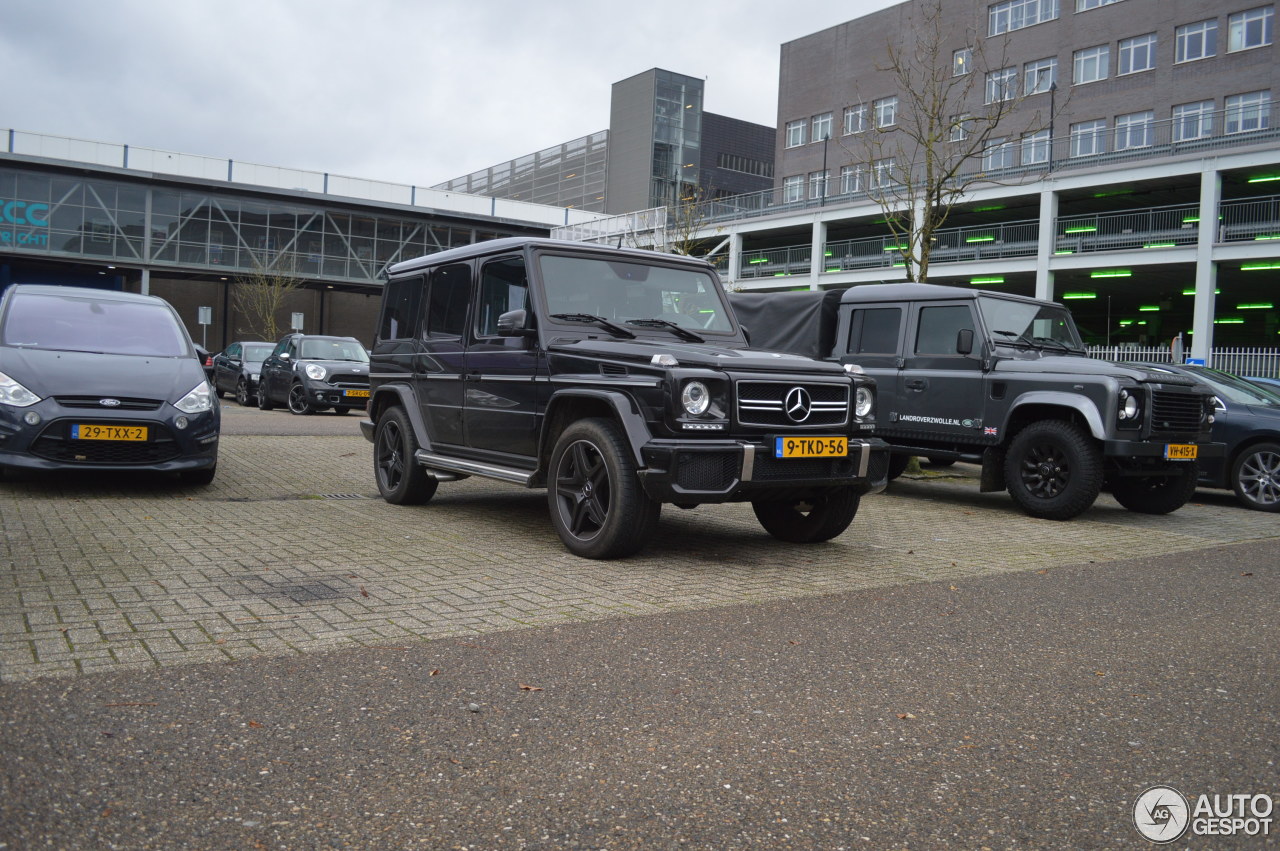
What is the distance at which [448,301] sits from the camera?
8.45m

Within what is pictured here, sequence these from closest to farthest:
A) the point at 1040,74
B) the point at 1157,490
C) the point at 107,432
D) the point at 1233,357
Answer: the point at 107,432, the point at 1157,490, the point at 1233,357, the point at 1040,74

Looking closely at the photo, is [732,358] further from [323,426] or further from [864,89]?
[864,89]

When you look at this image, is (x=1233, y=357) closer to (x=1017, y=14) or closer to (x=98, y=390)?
(x=1017, y=14)

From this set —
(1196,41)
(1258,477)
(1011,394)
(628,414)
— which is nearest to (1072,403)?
(1011,394)

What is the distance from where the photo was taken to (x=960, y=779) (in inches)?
125

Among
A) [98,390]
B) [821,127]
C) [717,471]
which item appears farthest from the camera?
[821,127]

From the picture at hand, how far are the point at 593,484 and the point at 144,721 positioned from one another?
3.50 metres

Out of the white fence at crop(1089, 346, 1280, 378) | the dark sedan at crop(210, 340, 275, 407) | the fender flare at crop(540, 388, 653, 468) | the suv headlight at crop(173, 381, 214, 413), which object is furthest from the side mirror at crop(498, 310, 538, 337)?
the white fence at crop(1089, 346, 1280, 378)

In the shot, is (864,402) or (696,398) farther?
(864,402)

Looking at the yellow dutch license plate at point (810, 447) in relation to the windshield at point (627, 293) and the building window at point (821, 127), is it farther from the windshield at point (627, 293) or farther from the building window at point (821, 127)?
the building window at point (821, 127)

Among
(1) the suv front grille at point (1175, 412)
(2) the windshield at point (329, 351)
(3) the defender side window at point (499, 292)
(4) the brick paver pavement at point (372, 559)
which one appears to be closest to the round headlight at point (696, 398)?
(4) the brick paver pavement at point (372, 559)

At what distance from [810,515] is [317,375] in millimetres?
15754

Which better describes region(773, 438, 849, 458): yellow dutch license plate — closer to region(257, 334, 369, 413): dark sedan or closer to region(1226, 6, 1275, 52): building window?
region(257, 334, 369, 413): dark sedan

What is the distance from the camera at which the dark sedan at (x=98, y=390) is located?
8.11 m
